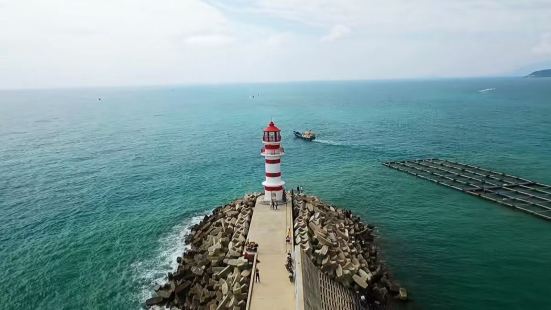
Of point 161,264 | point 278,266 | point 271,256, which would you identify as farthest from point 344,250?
point 161,264

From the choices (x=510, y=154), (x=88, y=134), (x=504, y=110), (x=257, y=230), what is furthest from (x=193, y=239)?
(x=504, y=110)

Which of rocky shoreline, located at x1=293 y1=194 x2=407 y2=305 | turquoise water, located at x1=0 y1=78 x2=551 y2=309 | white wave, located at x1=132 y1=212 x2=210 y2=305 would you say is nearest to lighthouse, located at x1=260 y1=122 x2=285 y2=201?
rocky shoreline, located at x1=293 y1=194 x2=407 y2=305

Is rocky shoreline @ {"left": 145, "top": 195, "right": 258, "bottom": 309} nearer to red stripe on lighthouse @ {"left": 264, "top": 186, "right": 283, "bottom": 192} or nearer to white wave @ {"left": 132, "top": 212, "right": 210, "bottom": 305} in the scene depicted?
white wave @ {"left": 132, "top": 212, "right": 210, "bottom": 305}

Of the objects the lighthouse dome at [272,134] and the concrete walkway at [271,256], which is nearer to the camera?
the concrete walkway at [271,256]

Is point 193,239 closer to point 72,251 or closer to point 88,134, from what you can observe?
point 72,251

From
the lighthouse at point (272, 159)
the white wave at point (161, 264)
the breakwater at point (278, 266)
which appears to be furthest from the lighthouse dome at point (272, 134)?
the white wave at point (161, 264)

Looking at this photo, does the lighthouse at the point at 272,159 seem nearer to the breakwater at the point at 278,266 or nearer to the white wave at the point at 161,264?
the breakwater at the point at 278,266
